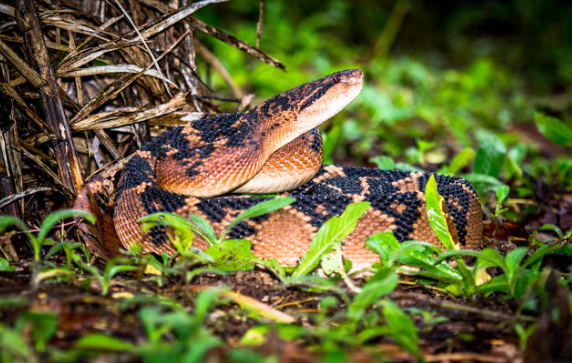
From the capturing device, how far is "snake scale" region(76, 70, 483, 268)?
349 cm

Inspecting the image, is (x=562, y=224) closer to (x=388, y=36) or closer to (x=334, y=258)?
(x=334, y=258)

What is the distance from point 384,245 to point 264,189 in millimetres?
1316

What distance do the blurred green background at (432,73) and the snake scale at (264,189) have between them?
3.92 ft

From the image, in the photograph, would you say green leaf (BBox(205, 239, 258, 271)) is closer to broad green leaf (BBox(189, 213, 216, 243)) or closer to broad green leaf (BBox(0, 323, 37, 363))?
broad green leaf (BBox(189, 213, 216, 243))

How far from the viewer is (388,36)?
12961 mm

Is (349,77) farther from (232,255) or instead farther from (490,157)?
(232,255)

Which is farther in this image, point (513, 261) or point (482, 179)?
point (482, 179)

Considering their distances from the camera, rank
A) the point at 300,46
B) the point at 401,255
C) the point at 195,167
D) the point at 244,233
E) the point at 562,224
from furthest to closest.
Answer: the point at 300,46, the point at 562,224, the point at 195,167, the point at 244,233, the point at 401,255

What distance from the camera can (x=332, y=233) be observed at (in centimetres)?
307

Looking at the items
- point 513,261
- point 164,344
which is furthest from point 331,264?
point 164,344

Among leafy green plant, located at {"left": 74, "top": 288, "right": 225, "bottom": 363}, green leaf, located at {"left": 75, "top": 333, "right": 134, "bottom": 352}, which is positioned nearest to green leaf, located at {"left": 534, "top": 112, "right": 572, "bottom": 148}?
leafy green plant, located at {"left": 74, "top": 288, "right": 225, "bottom": 363}

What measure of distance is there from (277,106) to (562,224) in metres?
2.97

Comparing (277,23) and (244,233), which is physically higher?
(277,23)

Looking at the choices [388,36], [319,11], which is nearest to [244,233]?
[388,36]
